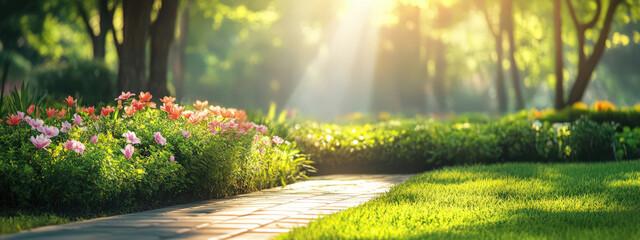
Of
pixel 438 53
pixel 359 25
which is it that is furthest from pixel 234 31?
pixel 438 53

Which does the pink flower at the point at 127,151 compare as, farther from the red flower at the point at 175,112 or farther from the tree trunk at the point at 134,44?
the tree trunk at the point at 134,44

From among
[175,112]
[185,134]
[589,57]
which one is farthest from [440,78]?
[185,134]

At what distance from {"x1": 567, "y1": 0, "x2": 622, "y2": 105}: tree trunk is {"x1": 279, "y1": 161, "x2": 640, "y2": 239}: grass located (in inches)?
326

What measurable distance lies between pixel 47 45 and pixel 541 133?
24.0 m

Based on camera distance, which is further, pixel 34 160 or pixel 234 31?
pixel 234 31

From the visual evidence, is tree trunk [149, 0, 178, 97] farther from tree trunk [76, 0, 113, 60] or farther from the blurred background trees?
tree trunk [76, 0, 113, 60]

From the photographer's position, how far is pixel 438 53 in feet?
120

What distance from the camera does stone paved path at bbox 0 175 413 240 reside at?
5117mm

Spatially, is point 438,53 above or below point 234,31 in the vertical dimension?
below

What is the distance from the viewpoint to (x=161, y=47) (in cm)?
1373

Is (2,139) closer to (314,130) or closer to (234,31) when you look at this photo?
(314,130)

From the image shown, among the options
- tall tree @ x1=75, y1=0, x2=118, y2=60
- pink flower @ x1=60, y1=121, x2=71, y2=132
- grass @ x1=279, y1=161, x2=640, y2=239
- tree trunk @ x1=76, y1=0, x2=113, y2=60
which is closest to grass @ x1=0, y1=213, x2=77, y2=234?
pink flower @ x1=60, y1=121, x2=71, y2=132

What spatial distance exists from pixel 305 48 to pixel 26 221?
1643 inches

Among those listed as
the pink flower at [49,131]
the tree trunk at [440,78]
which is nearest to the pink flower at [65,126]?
the pink flower at [49,131]
